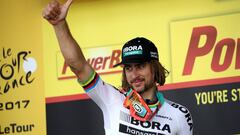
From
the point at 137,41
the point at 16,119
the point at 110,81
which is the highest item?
the point at 137,41

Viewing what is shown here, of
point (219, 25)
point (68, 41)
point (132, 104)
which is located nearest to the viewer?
point (68, 41)

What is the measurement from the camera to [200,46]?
4625mm

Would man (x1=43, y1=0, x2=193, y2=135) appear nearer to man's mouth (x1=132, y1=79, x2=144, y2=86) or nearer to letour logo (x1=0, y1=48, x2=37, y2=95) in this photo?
man's mouth (x1=132, y1=79, x2=144, y2=86)

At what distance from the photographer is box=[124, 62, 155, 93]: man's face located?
287 cm

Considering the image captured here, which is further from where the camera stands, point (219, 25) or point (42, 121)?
point (42, 121)

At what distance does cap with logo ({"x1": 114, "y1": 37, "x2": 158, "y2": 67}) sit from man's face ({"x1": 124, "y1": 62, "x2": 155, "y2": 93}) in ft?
0.11

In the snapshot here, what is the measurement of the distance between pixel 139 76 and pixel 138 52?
4.4 inches

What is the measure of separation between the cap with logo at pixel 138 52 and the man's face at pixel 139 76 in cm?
3

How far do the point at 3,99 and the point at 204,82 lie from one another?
1693mm

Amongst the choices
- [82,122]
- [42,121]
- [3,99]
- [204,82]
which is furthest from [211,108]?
[3,99]

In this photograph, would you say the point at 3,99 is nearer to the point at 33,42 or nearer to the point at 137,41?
the point at 33,42

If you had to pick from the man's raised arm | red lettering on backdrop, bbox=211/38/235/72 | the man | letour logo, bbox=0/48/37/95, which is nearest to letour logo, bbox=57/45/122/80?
letour logo, bbox=0/48/37/95

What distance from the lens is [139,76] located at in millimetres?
2875

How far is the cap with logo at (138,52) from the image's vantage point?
286cm
